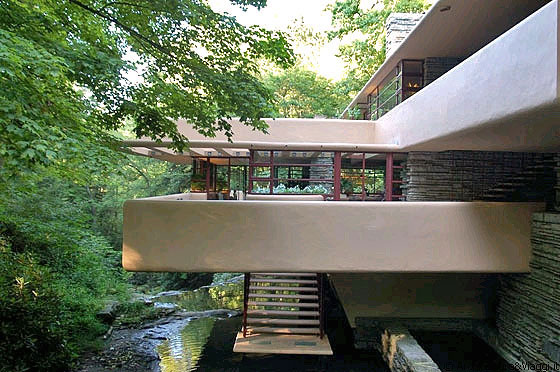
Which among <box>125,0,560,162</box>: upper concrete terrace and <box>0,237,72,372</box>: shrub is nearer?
<box>125,0,560,162</box>: upper concrete terrace

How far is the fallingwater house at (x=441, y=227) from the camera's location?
17.8ft

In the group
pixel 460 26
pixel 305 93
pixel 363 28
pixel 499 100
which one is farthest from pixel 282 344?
pixel 305 93

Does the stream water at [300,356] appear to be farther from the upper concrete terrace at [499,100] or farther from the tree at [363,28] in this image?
the tree at [363,28]

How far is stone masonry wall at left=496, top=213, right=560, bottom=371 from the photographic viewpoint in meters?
6.19

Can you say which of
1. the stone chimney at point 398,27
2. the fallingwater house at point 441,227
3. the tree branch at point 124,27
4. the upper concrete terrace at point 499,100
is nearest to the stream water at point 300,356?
the fallingwater house at point 441,227

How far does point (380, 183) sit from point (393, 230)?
1929 centimetres

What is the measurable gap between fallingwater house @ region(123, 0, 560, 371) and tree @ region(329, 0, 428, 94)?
1007cm

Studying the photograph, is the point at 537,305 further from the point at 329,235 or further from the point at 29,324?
the point at 29,324

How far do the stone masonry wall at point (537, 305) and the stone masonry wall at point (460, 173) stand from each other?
2.97m

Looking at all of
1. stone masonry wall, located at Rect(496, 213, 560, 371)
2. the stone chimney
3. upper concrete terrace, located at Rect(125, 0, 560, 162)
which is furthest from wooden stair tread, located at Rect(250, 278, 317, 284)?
the stone chimney

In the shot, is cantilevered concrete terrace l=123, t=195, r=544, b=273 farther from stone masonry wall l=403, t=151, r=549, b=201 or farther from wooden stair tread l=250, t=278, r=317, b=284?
stone masonry wall l=403, t=151, r=549, b=201

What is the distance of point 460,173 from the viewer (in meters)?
10.2

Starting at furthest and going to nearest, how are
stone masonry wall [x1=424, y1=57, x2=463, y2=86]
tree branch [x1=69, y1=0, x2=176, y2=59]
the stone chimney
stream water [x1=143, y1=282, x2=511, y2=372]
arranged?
the stone chimney, stone masonry wall [x1=424, y1=57, x2=463, y2=86], stream water [x1=143, y1=282, x2=511, y2=372], tree branch [x1=69, y1=0, x2=176, y2=59]

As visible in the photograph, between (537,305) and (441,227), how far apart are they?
7.12 feet
